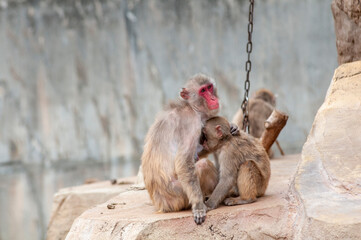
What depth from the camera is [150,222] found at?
4.91m

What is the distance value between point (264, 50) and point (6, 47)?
5.76 metres

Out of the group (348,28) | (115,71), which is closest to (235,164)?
(348,28)

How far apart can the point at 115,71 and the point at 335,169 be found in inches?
325

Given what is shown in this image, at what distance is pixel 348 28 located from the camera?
6.70m

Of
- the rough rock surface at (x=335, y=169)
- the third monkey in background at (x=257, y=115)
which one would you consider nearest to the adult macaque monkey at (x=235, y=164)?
the rough rock surface at (x=335, y=169)

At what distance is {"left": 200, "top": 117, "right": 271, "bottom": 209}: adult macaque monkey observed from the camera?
18.0ft

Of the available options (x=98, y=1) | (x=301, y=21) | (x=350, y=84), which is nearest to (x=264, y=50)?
(x=301, y=21)

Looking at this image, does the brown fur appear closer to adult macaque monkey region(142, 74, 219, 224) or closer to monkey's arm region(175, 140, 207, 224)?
adult macaque monkey region(142, 74, 219, 224)

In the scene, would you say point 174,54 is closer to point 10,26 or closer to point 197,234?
point 10,26

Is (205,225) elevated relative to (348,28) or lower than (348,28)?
lower

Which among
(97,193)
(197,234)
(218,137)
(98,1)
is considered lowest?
(97,193)

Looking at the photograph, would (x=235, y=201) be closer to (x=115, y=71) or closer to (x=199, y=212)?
(x=199, y=212)

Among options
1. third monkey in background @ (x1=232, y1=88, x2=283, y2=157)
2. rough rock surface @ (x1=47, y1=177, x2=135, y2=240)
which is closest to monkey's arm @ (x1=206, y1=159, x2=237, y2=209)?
rough rock surface @ (x1=47, y1=177, x2=135, y2=240)

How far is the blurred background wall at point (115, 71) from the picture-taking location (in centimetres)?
1238
